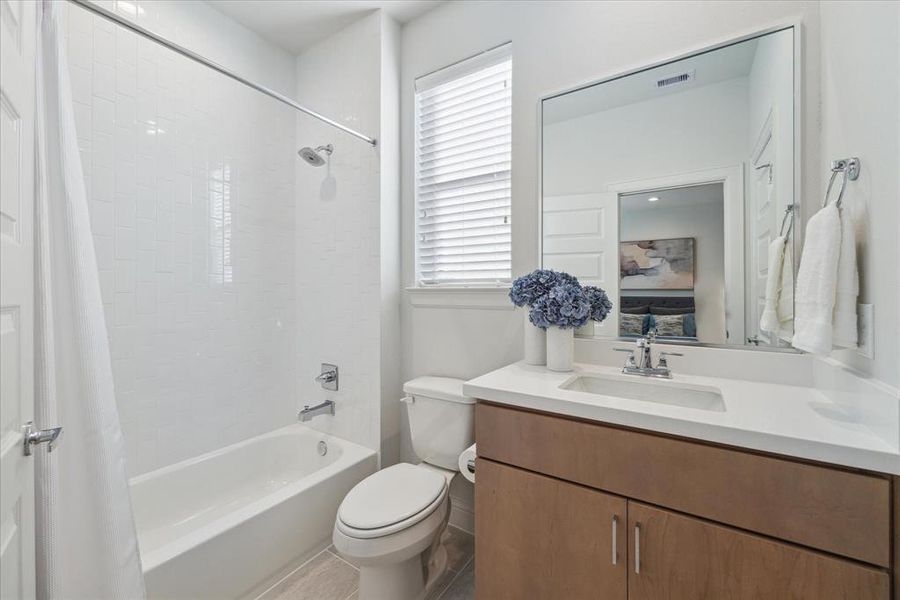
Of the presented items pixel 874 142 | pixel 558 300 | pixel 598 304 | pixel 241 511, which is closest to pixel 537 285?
pixel 558 300

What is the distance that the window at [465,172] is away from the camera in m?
1.85

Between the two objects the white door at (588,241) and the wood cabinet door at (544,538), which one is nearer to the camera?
the wood cabinet door at (544,538)

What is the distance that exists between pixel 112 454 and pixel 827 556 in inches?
65.1

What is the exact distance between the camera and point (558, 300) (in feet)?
4.61

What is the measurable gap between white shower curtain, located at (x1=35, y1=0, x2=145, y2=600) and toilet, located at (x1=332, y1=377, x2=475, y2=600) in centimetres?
62

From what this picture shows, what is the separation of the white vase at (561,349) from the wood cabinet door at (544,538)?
0.44 m

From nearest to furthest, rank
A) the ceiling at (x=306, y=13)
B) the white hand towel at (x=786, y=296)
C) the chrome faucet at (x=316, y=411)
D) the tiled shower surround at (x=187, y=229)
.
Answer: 1. the white hand towel at (x=786, y=296)
2. the tiled shower surround at (x=187, y=229)
3. the ceiling at (x=306, y=13)
4. the chrome faucet at (x=316, y=411)

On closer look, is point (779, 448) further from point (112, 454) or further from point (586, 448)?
point (112, 454)

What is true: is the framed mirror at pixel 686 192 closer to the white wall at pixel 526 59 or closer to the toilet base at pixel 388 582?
the white wall at pixel 526 59

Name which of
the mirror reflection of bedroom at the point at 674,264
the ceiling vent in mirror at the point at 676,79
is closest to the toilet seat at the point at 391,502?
the mirror reflection of bedroom at the point at 674,264

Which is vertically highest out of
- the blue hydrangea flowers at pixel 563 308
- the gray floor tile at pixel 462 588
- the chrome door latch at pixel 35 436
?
the blue hydrangea flowers at pixel 563 308

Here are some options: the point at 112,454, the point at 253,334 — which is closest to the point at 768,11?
the point at 112,454

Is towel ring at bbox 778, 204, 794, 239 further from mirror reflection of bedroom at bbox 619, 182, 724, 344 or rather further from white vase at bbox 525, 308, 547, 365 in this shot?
white vase at bbox 525, 308, 547, 365

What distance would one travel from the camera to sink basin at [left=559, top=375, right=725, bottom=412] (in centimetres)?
123
